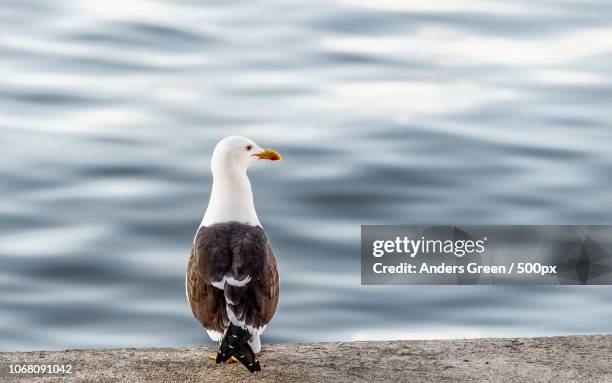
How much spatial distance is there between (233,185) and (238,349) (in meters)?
1.13

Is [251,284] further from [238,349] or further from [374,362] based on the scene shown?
[374,362]

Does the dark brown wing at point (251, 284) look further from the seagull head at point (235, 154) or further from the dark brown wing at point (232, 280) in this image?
the seagull head at point (235, 154)

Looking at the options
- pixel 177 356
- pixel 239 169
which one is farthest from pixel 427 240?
pixel 177 356

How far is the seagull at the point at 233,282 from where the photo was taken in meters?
5.19

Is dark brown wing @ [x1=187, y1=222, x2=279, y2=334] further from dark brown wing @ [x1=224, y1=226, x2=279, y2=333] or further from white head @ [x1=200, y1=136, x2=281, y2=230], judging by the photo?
white head @ [x1=200, y1=136, x2=281, y2=230]

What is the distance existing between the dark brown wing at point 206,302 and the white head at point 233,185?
1.05 feet

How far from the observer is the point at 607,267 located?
911cm

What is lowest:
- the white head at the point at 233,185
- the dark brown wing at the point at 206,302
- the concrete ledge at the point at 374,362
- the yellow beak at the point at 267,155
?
the concrete ledge at the point at 374,362

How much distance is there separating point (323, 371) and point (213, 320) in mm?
540

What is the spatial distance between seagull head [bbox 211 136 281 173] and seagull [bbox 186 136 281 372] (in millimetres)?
304

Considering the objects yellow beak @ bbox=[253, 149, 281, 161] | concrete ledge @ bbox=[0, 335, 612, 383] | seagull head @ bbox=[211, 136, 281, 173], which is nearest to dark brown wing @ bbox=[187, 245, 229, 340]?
concrete ledge @ bbox=[0, 335, 612, 383]

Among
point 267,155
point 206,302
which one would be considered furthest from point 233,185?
point 206,302

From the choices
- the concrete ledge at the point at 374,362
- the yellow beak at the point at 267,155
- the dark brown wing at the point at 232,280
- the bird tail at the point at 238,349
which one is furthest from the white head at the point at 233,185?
the bird tail at the point at 238,349

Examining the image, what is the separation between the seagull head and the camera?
6105mm
